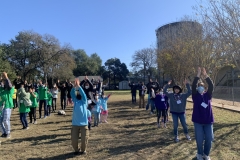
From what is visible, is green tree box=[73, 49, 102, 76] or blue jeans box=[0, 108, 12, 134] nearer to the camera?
blue jeans box=[0, 108, 12, 134]

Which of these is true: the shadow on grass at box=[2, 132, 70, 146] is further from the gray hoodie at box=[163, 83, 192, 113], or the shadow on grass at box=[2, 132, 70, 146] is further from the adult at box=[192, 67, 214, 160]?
the adult at box=[192, 67, 214, 160]

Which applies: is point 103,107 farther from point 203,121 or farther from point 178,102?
point 203,121

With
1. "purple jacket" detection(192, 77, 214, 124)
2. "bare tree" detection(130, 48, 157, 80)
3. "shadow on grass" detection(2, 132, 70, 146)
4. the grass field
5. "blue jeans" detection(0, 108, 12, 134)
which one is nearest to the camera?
"purple jacket" detection(192, 77, 214, 124)

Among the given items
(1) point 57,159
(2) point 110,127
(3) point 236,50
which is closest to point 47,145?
(1) point 57,159

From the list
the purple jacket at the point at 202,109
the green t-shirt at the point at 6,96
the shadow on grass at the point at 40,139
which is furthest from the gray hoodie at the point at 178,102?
the green t-shirt at the point at 6,96

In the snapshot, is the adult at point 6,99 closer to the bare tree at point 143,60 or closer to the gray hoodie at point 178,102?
the gray hoodie at point 178,102

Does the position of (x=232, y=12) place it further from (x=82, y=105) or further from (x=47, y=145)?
(x=47, y=145)

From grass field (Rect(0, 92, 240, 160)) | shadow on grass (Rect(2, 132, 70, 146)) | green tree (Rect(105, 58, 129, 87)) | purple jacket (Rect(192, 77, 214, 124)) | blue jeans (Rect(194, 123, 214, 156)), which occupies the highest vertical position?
green tree (Rect(105, 58, 129, 87))

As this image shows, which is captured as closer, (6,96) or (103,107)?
(6,96)

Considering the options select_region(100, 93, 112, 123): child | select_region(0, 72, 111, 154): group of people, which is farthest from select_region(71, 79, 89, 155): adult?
select_region(100, 93, 112, 123): child

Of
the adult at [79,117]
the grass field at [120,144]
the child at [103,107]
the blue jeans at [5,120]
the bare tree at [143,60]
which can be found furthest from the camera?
the bare tree at [143,60]

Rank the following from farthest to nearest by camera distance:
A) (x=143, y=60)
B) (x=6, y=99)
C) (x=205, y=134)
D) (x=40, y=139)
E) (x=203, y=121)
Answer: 1. (x=143, y=60)
2. (x=40, y=139)
3. (x=6, y=99)
4. (x=205, y=134)
5. (x=203, y=121)

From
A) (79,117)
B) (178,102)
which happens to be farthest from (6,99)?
(178,102)

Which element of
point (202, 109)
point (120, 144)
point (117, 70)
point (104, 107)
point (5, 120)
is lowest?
point (120, 144)
